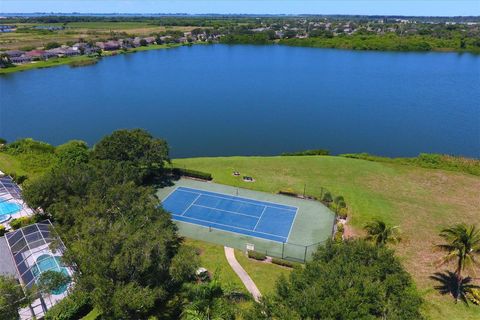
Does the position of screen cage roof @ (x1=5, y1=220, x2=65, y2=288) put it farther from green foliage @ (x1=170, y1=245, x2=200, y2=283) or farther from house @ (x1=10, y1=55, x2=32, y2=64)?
house @ (x1=10, y1=55, x2=32, y2=64)

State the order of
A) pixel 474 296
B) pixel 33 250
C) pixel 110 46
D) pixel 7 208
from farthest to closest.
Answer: pixel 110 46
pixel 7 208
pixel 33 250
pixel 474 296

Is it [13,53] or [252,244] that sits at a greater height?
[13,53]

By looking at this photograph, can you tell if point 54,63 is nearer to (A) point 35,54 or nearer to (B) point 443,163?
(A) point 35,54

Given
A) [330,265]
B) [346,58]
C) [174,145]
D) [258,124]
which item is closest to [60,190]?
[330,265]

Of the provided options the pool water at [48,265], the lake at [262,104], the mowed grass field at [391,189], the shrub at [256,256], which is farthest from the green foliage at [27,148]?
the shrub at [256,256]

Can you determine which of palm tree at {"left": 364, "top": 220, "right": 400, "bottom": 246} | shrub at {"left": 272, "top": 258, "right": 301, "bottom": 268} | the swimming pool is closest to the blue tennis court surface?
shrub at {"left": 272, "top": 258, "right": 301, "bottom": 268}

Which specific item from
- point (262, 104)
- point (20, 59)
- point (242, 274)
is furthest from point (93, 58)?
point (242, 274)
